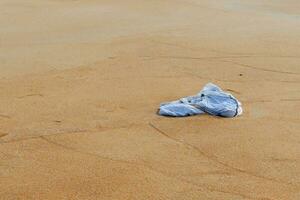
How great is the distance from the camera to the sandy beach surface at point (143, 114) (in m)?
3.05

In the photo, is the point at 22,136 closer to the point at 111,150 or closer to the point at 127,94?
the point at 111,150

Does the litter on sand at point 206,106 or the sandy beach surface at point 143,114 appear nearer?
the sandy beach surface at point 143,114

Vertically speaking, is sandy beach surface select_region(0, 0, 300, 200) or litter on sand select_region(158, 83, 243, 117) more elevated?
litter on sand select_region(158, 83, 243, 117)

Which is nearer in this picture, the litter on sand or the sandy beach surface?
the sandy beach surface

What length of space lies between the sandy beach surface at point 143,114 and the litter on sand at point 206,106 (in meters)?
0.07

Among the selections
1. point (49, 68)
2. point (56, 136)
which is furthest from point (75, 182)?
point (49, 68)

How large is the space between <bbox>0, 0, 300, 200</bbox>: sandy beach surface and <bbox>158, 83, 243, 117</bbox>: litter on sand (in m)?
0.07

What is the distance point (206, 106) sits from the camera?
4.03 m

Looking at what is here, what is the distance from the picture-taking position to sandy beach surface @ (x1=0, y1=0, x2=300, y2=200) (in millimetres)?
3047

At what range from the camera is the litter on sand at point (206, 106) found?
4.01 m

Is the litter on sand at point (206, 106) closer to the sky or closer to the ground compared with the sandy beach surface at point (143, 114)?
closer to the sky

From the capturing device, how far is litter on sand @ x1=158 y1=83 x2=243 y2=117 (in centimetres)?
401

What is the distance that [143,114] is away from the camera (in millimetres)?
4098

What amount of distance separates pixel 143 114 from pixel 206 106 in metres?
0.44
